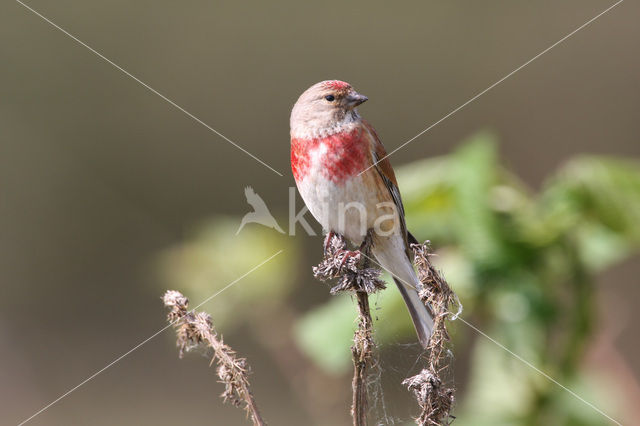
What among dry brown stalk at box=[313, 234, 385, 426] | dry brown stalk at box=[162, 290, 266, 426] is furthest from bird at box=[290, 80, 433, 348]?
dry brown stalk at box=[162, 290, 266, 426]

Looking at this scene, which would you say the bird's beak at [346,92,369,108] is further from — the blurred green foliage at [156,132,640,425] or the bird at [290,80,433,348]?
the blurred green foliage at [156,132,640,425]

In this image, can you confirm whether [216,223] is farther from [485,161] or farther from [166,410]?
[166,410]

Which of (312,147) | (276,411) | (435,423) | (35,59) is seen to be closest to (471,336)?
(276,411)

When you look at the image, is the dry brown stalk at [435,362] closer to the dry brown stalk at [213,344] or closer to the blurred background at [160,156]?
the dry brown stalk at [213,344]

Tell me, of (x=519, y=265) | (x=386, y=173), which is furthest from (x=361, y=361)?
(x=386, y=173)

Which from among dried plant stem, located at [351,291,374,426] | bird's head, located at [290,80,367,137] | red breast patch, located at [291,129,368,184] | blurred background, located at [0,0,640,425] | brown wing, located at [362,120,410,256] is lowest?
blurred background, located at [0,0,640,425]

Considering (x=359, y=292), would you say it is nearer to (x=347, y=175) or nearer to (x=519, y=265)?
(x=519, y=265)
